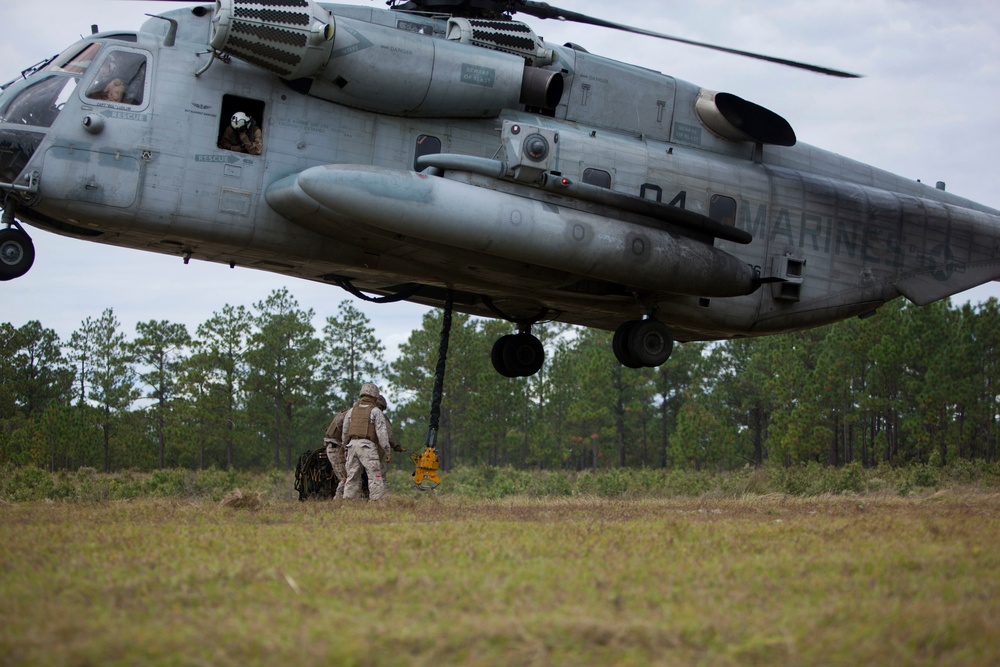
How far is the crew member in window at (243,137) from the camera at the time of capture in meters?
12.0

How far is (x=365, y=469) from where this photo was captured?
12.1 m

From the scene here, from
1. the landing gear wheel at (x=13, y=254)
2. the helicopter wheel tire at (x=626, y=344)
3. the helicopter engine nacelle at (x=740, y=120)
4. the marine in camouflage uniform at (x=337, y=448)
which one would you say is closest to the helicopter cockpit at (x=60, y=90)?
the landing gear wheel at (x=13, y=254)

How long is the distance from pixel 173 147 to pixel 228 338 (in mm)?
34553

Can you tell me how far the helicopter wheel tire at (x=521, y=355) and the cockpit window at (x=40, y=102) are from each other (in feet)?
25.4

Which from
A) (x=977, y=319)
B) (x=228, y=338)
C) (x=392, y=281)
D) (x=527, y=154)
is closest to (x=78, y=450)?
(x=228, y=338)

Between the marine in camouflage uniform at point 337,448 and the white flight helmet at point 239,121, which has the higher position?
the white flight helmet at point 239,121

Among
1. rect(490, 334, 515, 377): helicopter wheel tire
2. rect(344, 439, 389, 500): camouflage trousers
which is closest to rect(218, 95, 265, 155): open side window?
rect(344, 439, 389, 500): camouflage trousers

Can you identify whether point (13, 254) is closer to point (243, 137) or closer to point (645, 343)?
point (243, 137)

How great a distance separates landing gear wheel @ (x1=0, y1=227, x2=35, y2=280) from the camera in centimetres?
1145

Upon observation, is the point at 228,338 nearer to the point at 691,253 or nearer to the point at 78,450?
the point at 78,450

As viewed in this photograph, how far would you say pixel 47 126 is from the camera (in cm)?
1133

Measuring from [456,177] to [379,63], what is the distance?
167 centimetres

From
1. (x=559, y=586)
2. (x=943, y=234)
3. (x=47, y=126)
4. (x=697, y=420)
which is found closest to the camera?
(x=559, y=586)

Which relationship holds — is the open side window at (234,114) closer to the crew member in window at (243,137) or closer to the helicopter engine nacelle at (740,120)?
the crew member in window at (243,137)
